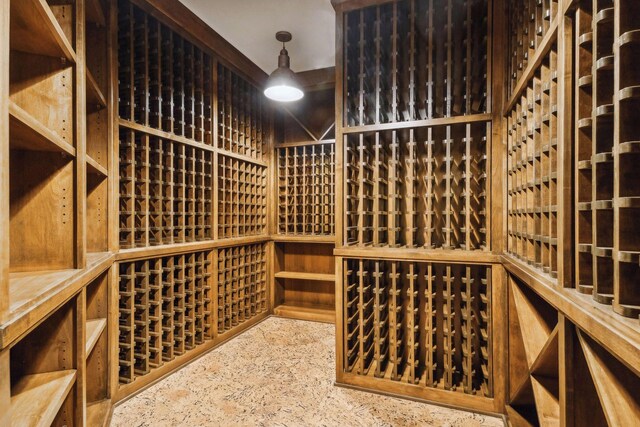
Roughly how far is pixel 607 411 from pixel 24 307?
1.47 meters

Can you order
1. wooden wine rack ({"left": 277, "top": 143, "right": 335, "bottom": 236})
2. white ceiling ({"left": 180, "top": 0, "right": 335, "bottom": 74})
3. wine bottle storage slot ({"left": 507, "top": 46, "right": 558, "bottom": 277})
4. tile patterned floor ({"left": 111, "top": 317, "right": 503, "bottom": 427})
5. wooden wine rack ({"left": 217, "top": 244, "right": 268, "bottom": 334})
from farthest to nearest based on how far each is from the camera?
wooden wine rack ({"left": 277, "top": 143, "right": 335, "bottom": 236}) → wooden wine rack ({"left": 217, "top": 244, "right": 268, "bottom": 334}) → white ceiling ({"left": 180, "top": 0, "right": 335, "bottom": 74}) → tile patterned floor ({"left": 111, "top": 317, "right": 503, "bottom": 427}) → wine bottle storage slot ({"left": 507, "top": 46, "right": 558, "bottom": 277})

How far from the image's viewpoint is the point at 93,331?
5.78 ft

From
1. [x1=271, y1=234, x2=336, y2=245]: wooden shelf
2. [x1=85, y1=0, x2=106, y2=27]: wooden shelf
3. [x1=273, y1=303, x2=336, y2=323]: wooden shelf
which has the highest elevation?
[x1=85, y1=0, x2=106, y2=27]: wooden shelf

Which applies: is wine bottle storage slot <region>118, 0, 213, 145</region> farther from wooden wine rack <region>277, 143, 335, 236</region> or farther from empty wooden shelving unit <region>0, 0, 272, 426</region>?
wooden wine rack <region>277, 143, 335, 236</region>

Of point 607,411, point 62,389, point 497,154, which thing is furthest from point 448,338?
point 62,389

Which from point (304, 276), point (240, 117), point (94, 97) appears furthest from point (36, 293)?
point (304, 276)

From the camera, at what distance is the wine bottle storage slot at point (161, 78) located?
2.21 meters

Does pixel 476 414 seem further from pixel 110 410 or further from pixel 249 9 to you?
pixel 249 9

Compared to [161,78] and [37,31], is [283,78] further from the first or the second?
[37,31]

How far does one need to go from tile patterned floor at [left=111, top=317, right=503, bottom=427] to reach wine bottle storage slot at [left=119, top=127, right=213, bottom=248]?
3.36 ft

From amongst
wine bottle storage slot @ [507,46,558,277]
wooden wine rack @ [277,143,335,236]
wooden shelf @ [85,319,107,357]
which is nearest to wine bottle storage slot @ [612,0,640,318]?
wine bottle storage slot @ [507,46,558,277]

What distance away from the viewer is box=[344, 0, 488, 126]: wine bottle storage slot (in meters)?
2.08

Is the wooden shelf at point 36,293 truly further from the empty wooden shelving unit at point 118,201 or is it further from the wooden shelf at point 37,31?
the wooden shelf at point 37,31

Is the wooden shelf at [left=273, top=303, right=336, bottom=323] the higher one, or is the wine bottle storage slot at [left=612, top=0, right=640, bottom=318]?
the wine bottle storage slot at [left=612, top=0, right=640, bottom=318]
